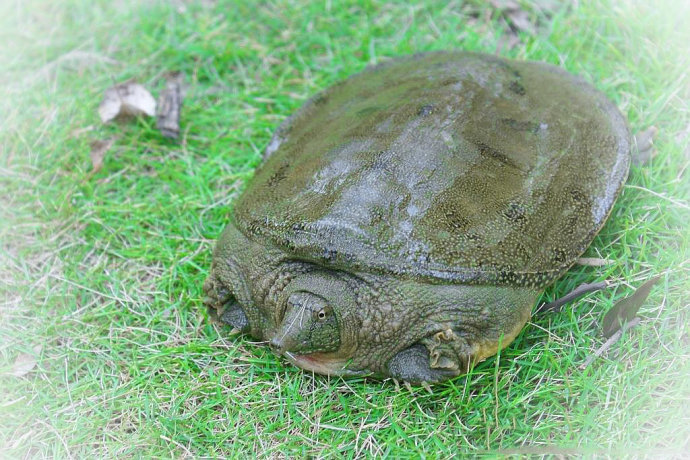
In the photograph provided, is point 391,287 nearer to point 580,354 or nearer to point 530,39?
point 580,354

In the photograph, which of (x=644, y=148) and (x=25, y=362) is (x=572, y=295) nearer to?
(x=644, y=148)

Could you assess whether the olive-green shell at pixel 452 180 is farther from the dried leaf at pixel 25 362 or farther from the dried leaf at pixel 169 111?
the dried leaf at pixel 25 362

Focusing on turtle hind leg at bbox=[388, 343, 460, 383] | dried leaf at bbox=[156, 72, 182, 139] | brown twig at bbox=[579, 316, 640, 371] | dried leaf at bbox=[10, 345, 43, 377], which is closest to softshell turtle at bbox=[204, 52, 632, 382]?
turtle hind leg at bbox=[388, 343, 460, 383]

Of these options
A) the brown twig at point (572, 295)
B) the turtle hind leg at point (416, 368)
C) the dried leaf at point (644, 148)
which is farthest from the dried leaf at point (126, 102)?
the dried leaf at point (644, 148)

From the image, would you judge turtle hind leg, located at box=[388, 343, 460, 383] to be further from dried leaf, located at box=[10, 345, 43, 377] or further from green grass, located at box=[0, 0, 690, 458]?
dried leaf, located at box=[10, 345, 43, 377]

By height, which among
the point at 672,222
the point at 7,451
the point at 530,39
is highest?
the point at 530,39

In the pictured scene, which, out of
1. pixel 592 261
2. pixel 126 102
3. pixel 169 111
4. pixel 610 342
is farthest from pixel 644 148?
pixel 126 102

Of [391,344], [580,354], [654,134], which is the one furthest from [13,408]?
[654,134]
